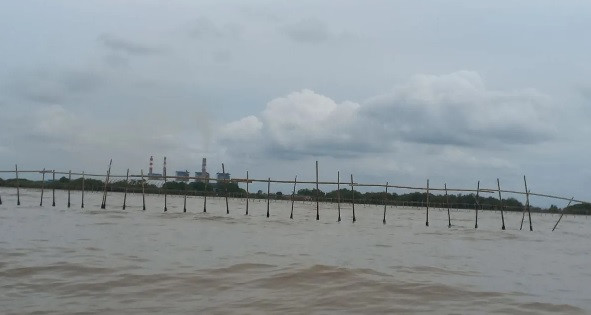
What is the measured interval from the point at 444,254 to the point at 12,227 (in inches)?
427

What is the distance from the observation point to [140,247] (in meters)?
11.1

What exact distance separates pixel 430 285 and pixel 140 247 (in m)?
5.99

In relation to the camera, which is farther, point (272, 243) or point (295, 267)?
point (272, 243)

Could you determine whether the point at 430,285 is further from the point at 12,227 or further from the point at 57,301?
the point at 12,227

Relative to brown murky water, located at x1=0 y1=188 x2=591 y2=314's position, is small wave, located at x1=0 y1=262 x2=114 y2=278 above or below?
above

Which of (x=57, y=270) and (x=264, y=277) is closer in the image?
(x=57, y=270)

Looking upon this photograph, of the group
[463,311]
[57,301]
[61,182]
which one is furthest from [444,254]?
[61,182]

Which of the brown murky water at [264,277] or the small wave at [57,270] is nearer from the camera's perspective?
the brown murky water at [264,277]

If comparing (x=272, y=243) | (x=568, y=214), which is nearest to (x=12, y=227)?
(x=272, y=243)

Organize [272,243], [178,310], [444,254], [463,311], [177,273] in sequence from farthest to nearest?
[272,243] → [444,254] → [177,273] → [463,311] → [178,310]

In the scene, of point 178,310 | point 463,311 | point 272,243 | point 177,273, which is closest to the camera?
point 178,310

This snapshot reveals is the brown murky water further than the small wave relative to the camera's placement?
No

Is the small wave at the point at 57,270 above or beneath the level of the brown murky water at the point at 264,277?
above

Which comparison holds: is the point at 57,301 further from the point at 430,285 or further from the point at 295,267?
the point at 430,285
